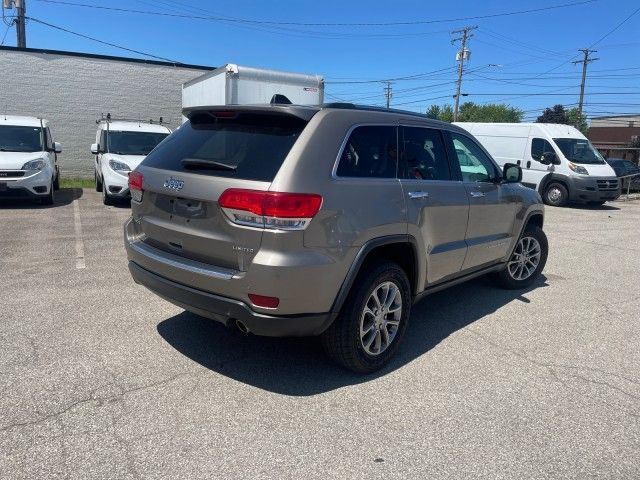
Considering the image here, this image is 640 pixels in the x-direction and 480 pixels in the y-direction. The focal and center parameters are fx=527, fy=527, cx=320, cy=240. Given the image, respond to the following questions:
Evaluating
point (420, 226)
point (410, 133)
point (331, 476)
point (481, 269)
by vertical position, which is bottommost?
point (331, 476)

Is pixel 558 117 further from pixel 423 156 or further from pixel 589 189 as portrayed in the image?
pixel 423 156

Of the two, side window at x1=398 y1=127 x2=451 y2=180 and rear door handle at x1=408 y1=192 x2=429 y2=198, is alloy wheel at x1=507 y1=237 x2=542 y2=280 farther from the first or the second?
rear door handle at x1=408 y1=192 x2=429 y2=198

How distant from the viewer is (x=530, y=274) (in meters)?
6.23

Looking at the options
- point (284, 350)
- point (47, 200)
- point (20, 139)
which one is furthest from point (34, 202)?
point (284, 350)

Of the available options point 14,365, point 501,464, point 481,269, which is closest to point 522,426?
point 501,464

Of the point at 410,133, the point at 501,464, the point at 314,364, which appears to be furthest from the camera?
the point at 410,133

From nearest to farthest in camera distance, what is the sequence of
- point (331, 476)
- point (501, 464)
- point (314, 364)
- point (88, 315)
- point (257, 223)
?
point (331, 476), point (501, 464), point (257, 223), point (314, 364), point (88, 315)

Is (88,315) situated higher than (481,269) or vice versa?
(481,269)

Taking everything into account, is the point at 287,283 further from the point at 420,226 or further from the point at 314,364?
the point at 420,226

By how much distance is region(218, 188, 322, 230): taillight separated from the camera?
3.07 metres

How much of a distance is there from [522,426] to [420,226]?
1559 millimetres

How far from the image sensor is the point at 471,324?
16.2 feet

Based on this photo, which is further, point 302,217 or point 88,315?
point 88,315

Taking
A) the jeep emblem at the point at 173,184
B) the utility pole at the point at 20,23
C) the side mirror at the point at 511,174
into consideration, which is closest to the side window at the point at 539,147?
the side mirror at the point at 511,174
